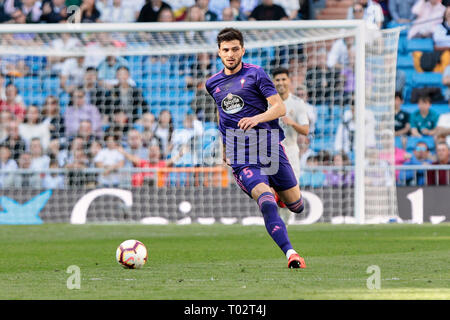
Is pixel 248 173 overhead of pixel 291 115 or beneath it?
beneath

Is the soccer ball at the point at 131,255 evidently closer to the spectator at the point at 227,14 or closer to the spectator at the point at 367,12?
the spectator at the point at 367,12

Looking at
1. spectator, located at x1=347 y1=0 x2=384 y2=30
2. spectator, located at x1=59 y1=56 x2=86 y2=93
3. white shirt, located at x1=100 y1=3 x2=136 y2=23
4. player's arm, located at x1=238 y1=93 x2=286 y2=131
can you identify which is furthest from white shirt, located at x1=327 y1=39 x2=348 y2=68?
player's arm, located at x1=238 y1=93 x2=286 y2=131

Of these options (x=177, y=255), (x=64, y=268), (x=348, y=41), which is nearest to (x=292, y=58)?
(x=348, y=41)

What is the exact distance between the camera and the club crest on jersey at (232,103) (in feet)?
27.6

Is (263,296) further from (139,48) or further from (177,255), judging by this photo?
(139,48)

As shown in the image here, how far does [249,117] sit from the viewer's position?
8.33m

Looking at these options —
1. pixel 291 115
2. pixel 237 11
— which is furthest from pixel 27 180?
pixel 237 11

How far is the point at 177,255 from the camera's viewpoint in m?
9.77

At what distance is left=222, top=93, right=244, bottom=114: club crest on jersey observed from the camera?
8398 mm

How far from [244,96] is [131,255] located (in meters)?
1.77

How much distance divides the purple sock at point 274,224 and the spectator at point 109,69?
1054 cm

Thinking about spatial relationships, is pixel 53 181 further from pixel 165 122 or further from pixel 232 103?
pixel 232 103

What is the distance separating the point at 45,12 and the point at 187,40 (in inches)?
163

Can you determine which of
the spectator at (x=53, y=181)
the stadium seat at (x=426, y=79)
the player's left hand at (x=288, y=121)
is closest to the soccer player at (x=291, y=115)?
the player's left hand at (x=288, y=121)
